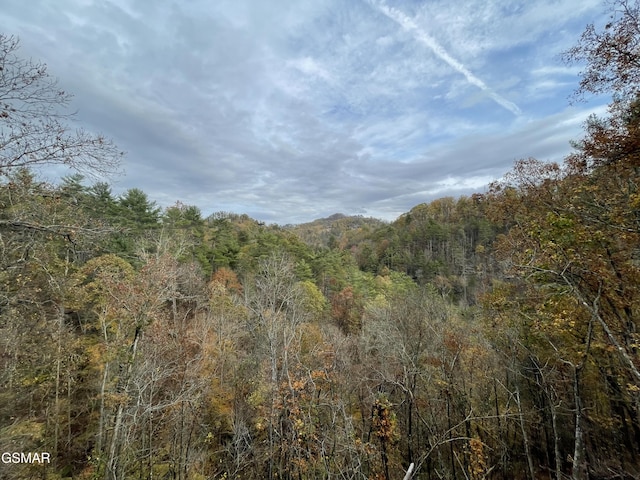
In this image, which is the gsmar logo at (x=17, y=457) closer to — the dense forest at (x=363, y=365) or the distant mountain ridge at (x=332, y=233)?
the dense forest at (x=363, y=365)

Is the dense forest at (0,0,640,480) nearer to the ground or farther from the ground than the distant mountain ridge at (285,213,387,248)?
nearer to the ground

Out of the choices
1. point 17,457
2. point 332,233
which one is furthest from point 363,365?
point 332,233

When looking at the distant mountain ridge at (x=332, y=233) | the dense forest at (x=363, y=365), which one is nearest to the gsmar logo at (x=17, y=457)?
the dense forest at (x=363, y=365)

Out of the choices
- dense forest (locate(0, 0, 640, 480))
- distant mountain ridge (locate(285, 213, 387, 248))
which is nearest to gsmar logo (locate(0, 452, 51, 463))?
dense forest (locate(0, 0, 640, 480))

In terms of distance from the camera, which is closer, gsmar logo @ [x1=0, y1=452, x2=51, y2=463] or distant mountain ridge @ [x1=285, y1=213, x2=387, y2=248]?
gsmar logo @ [x1=0, y1=452, x2=51, y2=463]

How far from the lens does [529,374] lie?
479 inches

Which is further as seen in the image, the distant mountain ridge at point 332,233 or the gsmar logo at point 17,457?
the distant mountain ridge at point 332,233

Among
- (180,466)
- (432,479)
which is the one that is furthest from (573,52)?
(180,466)

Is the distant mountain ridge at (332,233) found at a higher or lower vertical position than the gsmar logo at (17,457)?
higher

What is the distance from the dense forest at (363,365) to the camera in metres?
6.22

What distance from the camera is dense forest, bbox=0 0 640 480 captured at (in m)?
6.22

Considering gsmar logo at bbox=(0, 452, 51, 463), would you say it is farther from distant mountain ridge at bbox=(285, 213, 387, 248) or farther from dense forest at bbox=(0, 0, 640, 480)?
distant mountain ridge at bbox=(285, 213, 387, 248)

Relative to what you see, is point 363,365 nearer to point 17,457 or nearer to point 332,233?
point 17,457

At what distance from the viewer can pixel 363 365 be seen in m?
14.3
